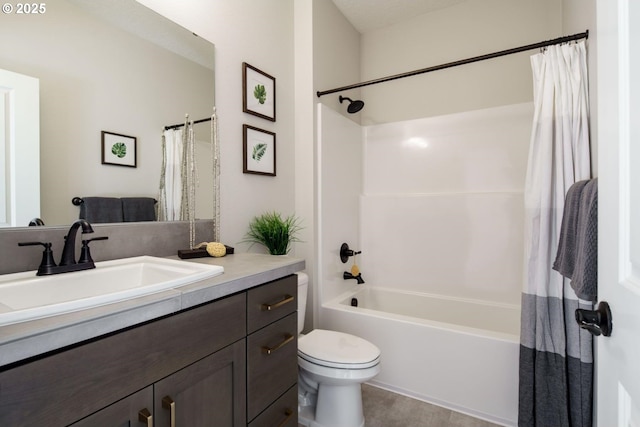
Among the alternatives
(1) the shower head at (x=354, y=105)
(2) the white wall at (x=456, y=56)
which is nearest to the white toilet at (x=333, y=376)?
(1) the shower head at (x=354, y=105)

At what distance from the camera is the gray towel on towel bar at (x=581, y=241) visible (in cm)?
88

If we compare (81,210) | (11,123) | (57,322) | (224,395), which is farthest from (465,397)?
(11,123)

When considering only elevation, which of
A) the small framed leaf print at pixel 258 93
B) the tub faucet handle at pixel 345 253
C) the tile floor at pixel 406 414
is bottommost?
the tile floor at pixel 406 414

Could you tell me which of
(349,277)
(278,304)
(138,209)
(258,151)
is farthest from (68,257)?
(349,277)

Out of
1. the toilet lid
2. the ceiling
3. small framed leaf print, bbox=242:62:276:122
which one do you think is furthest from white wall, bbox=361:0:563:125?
the toilet lid

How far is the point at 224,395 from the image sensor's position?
93cm

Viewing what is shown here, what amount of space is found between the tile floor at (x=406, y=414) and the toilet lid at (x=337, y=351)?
1.49ft

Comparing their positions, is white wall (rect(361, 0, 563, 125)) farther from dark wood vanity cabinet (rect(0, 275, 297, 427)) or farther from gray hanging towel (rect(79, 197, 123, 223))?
gray hanging towel (rect(79, 197, 123, 223))

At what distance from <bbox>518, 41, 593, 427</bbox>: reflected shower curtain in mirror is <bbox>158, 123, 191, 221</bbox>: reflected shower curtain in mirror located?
179 centimetres

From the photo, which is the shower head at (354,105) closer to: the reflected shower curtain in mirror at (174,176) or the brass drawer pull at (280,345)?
the reflected shower curtain in mirror at (174,176)

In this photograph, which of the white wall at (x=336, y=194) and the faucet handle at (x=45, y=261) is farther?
the white wall at (x=336, y=194)

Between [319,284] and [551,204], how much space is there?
1.47 meters

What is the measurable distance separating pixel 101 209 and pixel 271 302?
0.75 m

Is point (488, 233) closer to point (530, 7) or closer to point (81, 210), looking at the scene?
point (530, 7)
